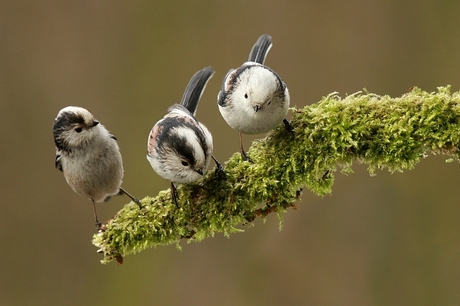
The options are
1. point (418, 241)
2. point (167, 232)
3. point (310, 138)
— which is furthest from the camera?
point (418, 241)

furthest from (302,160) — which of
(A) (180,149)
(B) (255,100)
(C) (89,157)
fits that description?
(C) (89,157)

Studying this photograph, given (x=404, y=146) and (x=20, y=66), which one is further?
(x=20, y=66)

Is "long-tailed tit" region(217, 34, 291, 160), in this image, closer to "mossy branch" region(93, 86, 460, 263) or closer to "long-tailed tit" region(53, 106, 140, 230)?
"mossy branch" region(93, 86, 460, 263)

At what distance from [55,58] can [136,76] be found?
0.73 m

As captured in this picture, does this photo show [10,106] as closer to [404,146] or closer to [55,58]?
[55,58]

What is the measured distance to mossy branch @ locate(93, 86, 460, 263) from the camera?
206 centimetres

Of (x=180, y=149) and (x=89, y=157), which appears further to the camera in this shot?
(x=89, y=157)

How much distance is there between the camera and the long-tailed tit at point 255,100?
217cm

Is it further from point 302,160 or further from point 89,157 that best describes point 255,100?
point 89,157

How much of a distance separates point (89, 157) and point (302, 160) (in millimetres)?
1041

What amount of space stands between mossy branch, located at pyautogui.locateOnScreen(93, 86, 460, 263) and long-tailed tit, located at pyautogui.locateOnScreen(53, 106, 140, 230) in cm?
18

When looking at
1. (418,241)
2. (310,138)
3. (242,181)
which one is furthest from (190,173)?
(418,241)

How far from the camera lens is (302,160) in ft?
7.30

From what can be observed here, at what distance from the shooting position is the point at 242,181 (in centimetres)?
231
